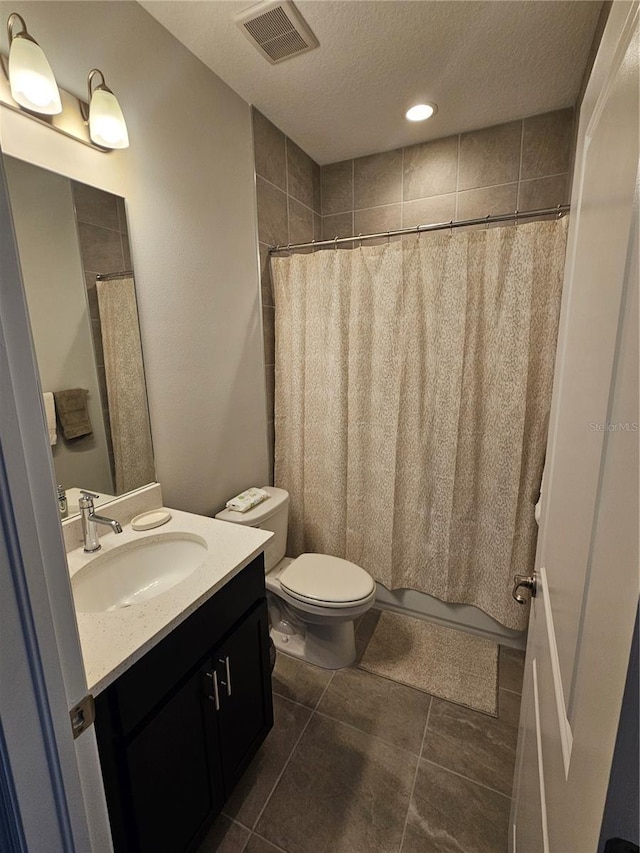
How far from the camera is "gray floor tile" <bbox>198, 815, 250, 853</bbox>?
3.74ft

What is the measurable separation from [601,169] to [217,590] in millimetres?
1190

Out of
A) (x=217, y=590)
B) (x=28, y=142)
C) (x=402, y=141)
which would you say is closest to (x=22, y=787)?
(x=217, y=590)

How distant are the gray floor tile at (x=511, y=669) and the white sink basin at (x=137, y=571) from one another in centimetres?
149

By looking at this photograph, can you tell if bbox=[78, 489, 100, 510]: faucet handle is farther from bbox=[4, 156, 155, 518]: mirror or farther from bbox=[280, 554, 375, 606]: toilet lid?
bbox=[280, 554, 375, 606]: toilet lid

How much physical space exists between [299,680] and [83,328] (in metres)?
1.69

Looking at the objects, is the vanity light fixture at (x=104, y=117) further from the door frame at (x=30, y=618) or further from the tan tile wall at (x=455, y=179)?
the tan tile wall at (x=455, y=179)

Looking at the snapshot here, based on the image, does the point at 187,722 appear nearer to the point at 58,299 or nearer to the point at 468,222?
the point at 58,299

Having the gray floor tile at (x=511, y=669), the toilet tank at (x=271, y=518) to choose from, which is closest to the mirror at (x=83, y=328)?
the toilet tank at (x=271, y=518)

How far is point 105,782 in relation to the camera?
0.79 metres

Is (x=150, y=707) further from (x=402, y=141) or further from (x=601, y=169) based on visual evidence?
(x=402, y=141)

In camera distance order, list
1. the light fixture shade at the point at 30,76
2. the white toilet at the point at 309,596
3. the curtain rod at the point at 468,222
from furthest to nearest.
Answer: the white toilet at the point at 309,596, the curtain rod at the point at 468,222, the light fixture shade at the point at 30,76

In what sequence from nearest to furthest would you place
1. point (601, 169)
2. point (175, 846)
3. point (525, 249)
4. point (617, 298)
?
point (617, 298) < point (601, 169) < point (175, 846) < point (525, 249)

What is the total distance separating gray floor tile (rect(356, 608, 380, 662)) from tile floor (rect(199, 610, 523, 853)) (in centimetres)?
18

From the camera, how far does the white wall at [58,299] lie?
1062mm
